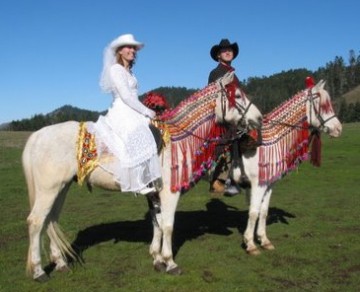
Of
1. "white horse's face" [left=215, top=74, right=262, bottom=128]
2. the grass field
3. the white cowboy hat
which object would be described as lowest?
the grass field

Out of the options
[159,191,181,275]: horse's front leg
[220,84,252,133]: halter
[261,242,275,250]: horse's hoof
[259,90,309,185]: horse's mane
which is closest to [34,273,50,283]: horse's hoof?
[159,191,181,275]: horse's front leg

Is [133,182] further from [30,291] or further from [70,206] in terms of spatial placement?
[70,206]

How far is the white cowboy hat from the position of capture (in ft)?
19.8

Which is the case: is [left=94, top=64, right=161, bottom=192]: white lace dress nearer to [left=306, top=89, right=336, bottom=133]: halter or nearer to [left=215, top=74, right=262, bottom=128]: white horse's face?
[left=215, top=74, right=262, bottom=128]: white horse's face

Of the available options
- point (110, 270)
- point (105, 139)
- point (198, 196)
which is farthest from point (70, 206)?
point (105, 139)

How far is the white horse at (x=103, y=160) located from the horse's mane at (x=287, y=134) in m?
1.00

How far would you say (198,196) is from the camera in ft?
43.2

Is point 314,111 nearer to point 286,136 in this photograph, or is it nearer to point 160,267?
point 286,136

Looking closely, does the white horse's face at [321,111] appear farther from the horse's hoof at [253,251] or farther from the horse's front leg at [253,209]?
the horse's hoof at [253,251]

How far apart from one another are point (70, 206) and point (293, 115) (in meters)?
7.23

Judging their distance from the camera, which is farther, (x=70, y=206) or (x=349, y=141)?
(x=349, y=141)

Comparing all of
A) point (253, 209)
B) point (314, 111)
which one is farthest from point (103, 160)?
point (314, 111)

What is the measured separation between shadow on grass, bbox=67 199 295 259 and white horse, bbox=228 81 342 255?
1.29 m

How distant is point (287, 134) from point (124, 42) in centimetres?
316
